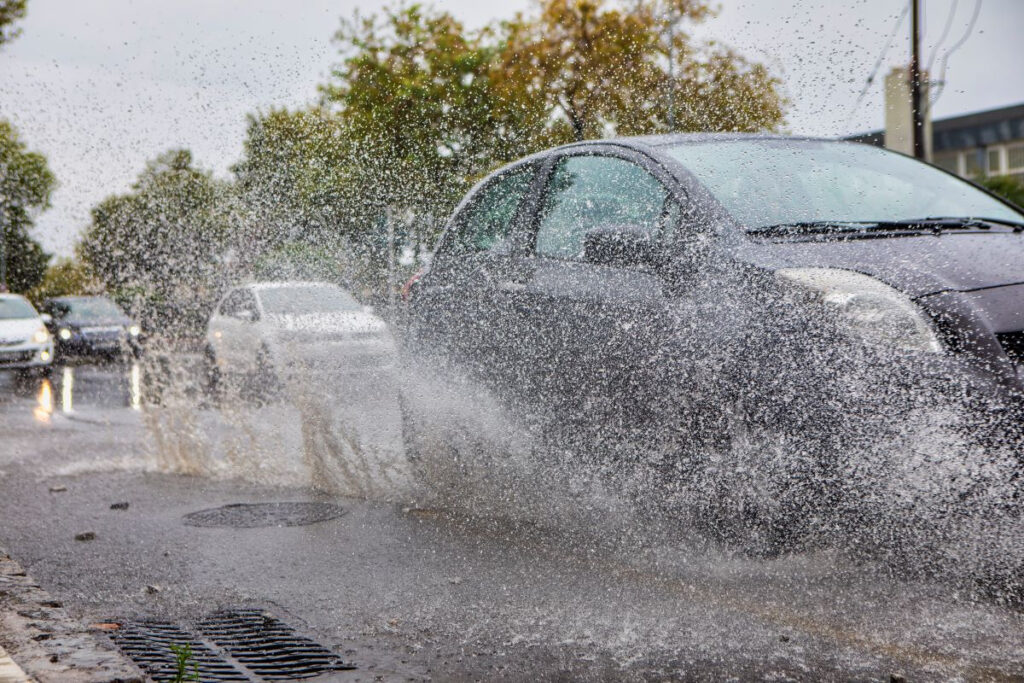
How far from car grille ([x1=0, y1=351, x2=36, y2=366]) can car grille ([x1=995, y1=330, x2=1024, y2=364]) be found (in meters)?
18.2

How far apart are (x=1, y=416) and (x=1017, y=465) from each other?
11140mm

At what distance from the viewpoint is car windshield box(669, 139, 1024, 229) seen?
4516 millimetres

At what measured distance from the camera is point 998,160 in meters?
40.8

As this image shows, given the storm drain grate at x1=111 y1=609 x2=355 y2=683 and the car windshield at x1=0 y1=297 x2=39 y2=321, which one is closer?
the storm drain grate at x1=111 y1=609 x2=355 y2=683

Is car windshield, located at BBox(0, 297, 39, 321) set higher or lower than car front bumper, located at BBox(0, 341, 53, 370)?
higher

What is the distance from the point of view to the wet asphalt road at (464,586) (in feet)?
10.8

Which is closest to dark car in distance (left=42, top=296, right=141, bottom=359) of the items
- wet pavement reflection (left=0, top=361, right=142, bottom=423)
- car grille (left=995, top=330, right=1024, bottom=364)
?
wet pavement reflection (left=0, top=361, right=142, bottom=423)

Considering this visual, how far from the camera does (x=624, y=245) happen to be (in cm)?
454

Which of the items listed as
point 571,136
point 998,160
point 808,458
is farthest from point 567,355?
point 998,160

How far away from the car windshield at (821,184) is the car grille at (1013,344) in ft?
3.36

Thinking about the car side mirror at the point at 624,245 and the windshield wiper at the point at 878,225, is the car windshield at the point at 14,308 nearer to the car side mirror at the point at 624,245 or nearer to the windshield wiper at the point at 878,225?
the car side mirror at the point at 624,245

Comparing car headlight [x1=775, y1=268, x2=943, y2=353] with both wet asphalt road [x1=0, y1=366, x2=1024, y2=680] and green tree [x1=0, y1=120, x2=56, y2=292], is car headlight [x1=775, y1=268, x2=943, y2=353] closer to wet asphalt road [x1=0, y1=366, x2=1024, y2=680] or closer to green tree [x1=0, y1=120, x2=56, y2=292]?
wet asphalt road [x1=0, y1=366, x2=1024, y2=680]

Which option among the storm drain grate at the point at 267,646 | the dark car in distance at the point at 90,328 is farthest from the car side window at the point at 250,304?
the storm drain grate at the point at 267,646

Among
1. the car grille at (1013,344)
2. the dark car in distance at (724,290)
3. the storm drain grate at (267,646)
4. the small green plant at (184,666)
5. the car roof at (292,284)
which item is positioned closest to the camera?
the small green plant at (184,666)
